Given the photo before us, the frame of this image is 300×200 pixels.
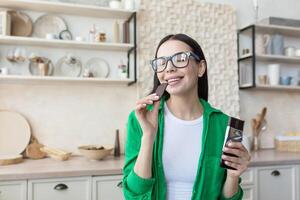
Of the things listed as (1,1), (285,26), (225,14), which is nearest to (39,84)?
(1,1)

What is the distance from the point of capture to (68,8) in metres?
2.55

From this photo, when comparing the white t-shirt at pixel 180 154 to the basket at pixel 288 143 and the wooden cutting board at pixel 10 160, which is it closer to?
the wooden cutting board at pixel 10 160

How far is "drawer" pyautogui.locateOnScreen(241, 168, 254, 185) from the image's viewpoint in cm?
245

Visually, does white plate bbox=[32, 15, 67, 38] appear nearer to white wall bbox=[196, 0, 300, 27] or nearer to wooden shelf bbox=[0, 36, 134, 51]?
wooden shelf bbox=[0, 36, 134, 51]

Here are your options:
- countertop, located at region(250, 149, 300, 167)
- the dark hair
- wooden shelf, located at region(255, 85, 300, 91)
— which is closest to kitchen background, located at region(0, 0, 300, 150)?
wooden shelf, located at region(255, 85, 300, 91)

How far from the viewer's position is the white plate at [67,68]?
263 centimetres

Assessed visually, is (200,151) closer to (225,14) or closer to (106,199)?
(106,199)

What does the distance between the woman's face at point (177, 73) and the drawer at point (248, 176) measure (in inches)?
60.2

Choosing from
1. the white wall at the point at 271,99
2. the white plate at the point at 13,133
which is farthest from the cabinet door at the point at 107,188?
the white wall at the point at 271,99

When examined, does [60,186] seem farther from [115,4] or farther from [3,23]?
[115,4]

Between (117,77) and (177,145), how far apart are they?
171cm

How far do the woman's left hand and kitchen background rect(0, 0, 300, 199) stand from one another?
1.59 metres

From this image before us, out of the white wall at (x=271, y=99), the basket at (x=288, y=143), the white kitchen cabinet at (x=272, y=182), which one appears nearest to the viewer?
the white kitchen cabinet at (x=272, y=182)

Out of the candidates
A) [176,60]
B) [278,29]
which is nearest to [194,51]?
[176,60]
